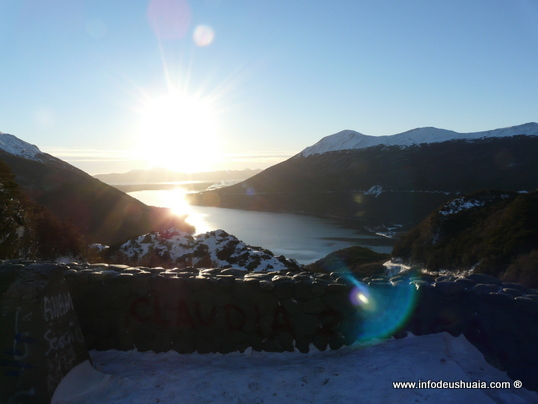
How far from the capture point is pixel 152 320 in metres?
6.50

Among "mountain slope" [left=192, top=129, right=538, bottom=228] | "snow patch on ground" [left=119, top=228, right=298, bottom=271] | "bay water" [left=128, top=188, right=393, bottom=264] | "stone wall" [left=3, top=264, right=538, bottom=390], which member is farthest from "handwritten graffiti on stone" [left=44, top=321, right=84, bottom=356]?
"mountain slope" [left=192, top=129, right=538, bottom=228]

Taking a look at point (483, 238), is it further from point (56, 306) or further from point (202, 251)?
point (56, 306)

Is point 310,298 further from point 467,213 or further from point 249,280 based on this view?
point 467,213

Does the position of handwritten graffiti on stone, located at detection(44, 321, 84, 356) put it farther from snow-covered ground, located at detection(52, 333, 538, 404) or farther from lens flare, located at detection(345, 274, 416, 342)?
lens flare, located at detection(345, 274, 416, 342)

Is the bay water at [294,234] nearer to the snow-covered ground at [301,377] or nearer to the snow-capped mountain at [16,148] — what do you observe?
the snow-covered ground at [301,377]

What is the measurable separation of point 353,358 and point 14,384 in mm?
4719

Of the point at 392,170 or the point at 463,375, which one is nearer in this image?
the point at 463,375

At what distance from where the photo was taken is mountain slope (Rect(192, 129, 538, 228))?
12762cm

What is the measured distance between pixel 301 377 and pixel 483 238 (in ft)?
115

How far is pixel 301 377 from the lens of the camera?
5.36 metres

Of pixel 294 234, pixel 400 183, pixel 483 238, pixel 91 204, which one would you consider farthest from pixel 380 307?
pixel 400 183

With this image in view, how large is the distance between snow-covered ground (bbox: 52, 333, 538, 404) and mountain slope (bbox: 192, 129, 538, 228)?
11132 centimetres

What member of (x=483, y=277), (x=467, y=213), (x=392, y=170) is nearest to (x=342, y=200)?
(x=392, y=170)

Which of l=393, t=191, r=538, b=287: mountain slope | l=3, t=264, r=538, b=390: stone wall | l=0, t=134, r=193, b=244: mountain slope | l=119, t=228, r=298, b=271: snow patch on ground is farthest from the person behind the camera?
l=0, t=134, r=193, b=244: mountain slope
